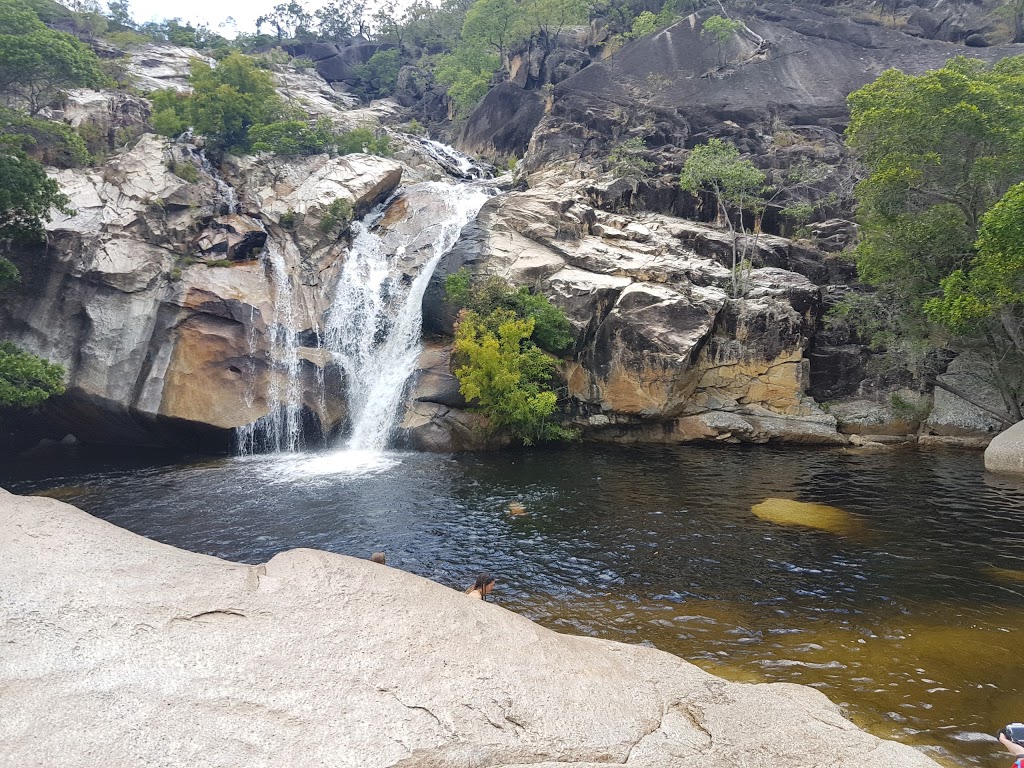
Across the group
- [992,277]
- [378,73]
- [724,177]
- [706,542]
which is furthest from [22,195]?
[378,73]

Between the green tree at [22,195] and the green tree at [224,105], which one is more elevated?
the green tree at [224,105]

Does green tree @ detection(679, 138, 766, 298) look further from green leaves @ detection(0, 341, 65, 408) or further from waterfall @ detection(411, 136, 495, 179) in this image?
green leaves @ detection(0, 341, 65, 408)

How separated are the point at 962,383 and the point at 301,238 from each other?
108 feet

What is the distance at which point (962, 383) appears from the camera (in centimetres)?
2552

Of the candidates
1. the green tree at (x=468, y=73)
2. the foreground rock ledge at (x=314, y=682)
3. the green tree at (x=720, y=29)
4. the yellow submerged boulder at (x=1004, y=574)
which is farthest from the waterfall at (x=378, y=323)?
the green tree at (x=720, y=29)

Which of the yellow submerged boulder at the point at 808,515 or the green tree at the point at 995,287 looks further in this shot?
the green tree at the point at 995,287

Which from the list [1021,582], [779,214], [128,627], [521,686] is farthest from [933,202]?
[128,627]

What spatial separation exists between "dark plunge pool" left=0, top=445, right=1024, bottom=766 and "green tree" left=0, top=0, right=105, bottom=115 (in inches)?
843

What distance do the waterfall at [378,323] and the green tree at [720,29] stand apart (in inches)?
1050

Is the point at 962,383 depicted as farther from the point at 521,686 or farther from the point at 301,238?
the point at 301,238

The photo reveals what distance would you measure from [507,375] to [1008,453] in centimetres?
1788

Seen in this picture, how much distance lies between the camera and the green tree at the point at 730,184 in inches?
1243

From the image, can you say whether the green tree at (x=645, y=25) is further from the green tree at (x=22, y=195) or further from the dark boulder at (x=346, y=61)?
the green tree at (x=22, y=195)

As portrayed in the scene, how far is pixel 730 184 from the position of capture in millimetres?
32000
